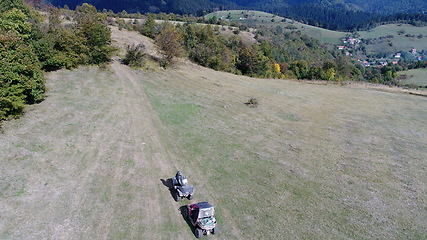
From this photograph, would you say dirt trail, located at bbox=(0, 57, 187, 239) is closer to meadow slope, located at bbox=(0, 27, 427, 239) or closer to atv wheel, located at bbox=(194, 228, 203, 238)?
meadow slope, located at bbox=(0, 27, 427, 239)

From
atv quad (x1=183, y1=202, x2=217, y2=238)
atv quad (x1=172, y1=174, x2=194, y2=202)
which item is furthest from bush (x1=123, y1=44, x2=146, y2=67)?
atv quad (x1=183, y1=202, x2=217, y2=238)

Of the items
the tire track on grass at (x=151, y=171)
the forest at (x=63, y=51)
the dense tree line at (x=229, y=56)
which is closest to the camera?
the tire track on grass at (x=151, y=171)

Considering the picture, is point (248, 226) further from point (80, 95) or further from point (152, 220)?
point (80, 95)

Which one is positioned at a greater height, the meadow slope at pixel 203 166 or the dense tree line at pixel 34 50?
the dense tree line at pixel 34 50

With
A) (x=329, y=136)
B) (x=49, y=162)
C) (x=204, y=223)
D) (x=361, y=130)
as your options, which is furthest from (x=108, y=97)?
(x=361, y=130)

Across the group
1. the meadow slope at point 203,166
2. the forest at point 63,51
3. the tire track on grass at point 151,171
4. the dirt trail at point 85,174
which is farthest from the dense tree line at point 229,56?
the dirt trail at point 85,174

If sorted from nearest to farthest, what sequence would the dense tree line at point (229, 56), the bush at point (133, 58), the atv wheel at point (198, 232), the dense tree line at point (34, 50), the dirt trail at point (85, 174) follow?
the atv wheel at point (198, 232) → the dirt trail at point (85, 174) → the dense tree line at point (34, 50) → the bush at point (133, 58) → the dense tree line at point (229, 56)

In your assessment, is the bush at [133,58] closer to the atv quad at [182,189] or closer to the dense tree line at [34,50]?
the dense tree line at [34,50]
